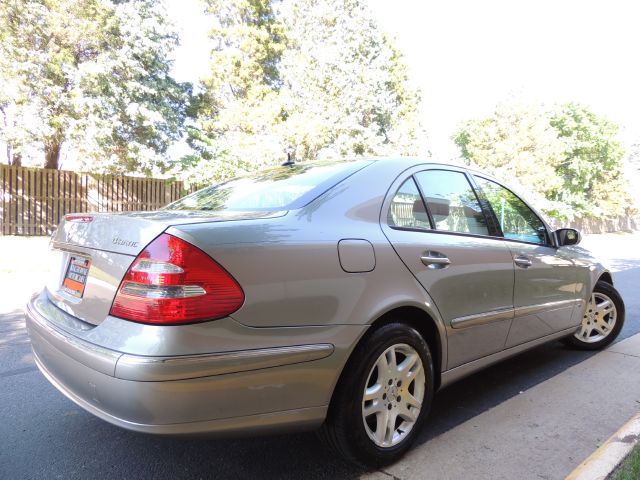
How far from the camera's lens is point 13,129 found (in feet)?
45.0

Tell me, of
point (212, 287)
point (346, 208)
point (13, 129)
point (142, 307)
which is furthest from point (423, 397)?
point (13, 129)

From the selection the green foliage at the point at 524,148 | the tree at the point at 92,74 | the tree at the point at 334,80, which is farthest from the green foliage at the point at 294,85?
the green foliage at the point at 524,148

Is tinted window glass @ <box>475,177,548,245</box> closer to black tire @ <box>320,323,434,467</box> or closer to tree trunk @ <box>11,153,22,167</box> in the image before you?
black tire @ <box>320,323,434,467</box>

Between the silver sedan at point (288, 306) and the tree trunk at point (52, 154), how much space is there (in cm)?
1432

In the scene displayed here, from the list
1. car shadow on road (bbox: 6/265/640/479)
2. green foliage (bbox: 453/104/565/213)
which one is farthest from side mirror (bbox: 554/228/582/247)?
green foliage (bbox: 453/104/565/213)

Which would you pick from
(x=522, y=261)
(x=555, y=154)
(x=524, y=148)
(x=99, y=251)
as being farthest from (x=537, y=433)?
(x=555, y=154)

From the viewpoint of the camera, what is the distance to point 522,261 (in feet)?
11.3

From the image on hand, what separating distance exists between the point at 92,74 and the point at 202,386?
579 inches

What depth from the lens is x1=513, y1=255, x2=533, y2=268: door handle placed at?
3.39 m

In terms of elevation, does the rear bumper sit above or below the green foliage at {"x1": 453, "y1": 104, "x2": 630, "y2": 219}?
below

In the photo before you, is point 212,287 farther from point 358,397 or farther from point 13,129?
point 13,129

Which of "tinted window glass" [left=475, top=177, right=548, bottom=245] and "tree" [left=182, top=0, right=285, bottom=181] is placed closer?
"tinted window glass" [left=475, top=177, right=548, bottom=245]

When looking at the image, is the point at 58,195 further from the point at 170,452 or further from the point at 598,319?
the point at 598,319

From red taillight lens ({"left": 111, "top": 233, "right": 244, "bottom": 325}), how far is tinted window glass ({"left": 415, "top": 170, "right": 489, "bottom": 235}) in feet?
5.02
